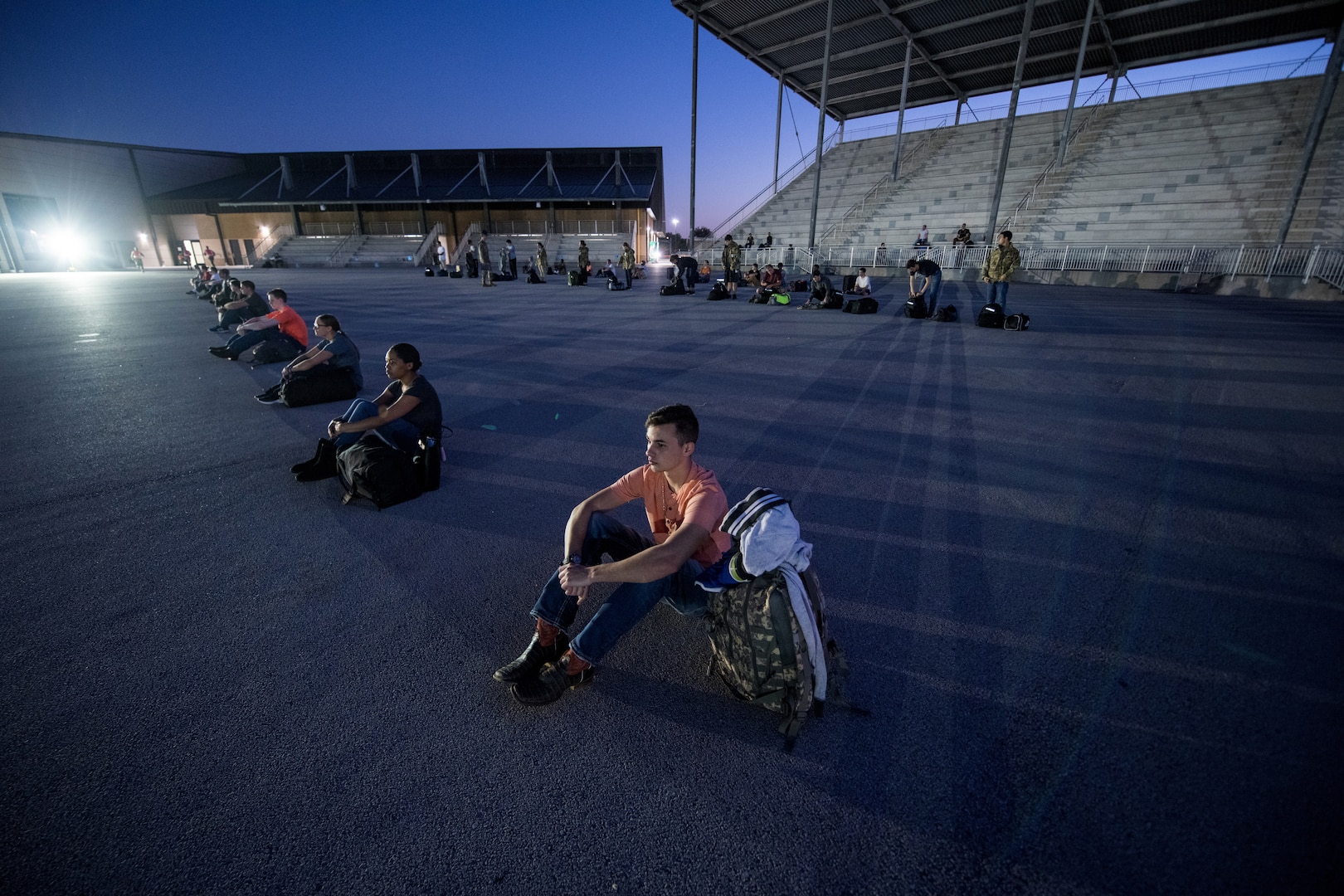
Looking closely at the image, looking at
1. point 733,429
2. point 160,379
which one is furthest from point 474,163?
point 733,429

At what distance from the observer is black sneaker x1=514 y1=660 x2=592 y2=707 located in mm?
2373

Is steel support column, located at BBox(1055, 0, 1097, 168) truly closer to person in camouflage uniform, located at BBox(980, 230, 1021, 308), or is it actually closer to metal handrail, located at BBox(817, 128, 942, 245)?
metal handrail, located at BBox(817, 128, 942, 245)

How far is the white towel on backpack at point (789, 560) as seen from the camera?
81.3 inches

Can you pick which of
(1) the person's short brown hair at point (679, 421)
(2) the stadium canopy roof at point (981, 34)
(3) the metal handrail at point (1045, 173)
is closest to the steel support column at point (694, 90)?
(2) the stadium canopy roof at point (981, 34)

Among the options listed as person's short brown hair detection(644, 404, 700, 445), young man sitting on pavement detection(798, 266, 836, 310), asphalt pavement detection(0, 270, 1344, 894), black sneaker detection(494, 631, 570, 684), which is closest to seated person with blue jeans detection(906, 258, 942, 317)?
young man sitting on pavement detection(798, 266, 836, 310)

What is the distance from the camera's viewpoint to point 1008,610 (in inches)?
117

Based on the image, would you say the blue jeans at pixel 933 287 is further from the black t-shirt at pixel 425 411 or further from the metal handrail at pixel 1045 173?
the metal handrail at pixel 1045 173

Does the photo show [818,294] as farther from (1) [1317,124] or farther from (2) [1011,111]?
(1) [1317,124]

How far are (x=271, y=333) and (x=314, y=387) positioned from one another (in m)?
4.00

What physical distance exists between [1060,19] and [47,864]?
3985 cm

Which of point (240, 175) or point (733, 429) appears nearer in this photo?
point (733, 429)

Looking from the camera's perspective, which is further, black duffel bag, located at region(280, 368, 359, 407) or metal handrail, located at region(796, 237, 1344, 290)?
metal handrail, located at region(796, 237, 1344, 290)

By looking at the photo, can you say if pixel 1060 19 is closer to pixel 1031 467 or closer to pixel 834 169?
pixel 834 169

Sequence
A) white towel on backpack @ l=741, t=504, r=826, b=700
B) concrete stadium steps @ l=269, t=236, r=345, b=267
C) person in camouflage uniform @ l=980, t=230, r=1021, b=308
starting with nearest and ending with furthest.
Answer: white towel on backpack @ l=741, t=504, r=826, b=700, person in camouflage uniform @ l=980, t=230, r=1021, b=308, concrete stadium steps @ l=269, t=236, r=345, b=267
